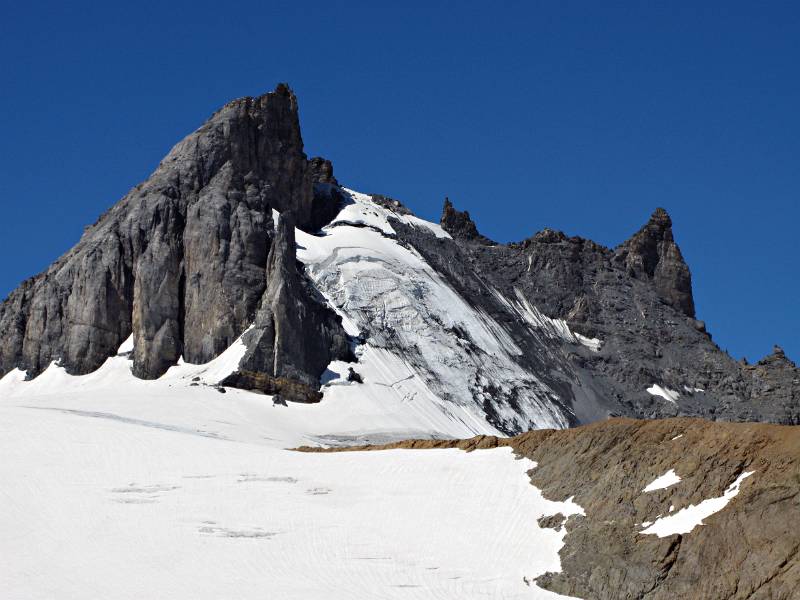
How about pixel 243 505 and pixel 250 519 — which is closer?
pixel 250 519

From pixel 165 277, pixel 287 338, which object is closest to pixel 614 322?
pixel 287 338

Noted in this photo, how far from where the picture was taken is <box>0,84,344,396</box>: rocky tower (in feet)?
329

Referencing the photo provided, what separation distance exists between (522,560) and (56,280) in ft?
243

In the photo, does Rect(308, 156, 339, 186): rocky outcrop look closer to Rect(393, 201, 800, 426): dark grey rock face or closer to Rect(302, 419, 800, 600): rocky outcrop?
Rect(393, 201, 800, 426): dark grey rock face

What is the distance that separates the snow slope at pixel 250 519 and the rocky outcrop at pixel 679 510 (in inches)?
59.9

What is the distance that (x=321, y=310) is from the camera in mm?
104688

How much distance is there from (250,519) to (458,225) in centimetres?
10904

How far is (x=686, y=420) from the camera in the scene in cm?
4416

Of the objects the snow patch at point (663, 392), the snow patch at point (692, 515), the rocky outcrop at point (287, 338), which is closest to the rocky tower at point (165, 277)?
the rocky outcrop at point (287, 338)

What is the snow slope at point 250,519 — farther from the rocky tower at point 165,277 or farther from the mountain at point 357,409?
the rocky tower at point 165,277

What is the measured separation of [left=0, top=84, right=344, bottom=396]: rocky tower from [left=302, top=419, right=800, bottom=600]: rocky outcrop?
53180 mm

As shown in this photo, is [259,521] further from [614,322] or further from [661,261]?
[661,261]

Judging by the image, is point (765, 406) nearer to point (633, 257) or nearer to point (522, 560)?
point (633, 257)

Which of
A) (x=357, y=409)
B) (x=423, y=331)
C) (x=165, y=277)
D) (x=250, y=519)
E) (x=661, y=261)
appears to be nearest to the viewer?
(x=250, y=519)
